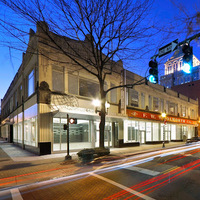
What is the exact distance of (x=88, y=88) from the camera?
57.3 feet

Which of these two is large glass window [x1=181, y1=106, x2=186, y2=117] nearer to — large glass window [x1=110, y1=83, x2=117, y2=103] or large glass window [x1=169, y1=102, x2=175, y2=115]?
large glass window [x1=169, y1=102, x2=175, y2=115]

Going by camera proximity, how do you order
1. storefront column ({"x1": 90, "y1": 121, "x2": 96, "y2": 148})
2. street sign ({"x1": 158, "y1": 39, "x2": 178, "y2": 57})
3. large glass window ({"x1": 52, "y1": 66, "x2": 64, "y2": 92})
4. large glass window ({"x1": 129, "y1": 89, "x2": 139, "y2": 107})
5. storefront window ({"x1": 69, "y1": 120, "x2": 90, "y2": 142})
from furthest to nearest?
large glass window ({"x1": 129, "y1": 89, "x2": 139, "y2": 107})
storefront column ({"x1": 90, "y1": 121, "x2": 96, "y2": 148})
storefront window ({"x1": 69, "y1": 120, "x2": 90, "y2": 142})
large glass window ({"x1": 52, "y1": 66, "x2": 64, "y2": 92})
street sign ({"x1": 158, "y1": 39, "x2": 178, "y2": 57})

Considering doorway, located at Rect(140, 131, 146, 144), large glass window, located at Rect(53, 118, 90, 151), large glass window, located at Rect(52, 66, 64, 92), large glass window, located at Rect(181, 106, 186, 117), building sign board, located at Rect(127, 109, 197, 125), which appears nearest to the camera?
large glass window, located at Rect(53, 118, 90, 151)

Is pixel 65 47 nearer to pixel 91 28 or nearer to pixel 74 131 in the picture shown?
pixel 91 28

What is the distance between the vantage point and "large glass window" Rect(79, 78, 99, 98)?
55.1 ft

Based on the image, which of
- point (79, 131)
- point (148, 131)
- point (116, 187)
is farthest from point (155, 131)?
point (116, 187)

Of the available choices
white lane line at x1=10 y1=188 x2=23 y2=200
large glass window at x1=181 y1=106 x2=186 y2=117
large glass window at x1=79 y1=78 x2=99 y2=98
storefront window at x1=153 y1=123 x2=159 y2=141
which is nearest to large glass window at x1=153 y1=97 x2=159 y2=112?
storefront window at x1=153 y1=123 x2=159 y2=141

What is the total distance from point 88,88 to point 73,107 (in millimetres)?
3484

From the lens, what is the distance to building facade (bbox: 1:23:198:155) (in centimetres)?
1378

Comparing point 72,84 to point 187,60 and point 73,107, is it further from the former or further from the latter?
point 187,60

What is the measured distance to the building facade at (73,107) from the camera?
1378cm

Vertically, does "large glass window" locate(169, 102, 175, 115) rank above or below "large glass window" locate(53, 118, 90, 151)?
above

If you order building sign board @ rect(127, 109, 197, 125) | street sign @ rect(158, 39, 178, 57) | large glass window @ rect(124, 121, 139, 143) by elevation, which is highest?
street sign @ rect(158, 39, 178, 57)

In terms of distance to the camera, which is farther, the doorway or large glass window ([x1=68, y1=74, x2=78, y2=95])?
the doorway
